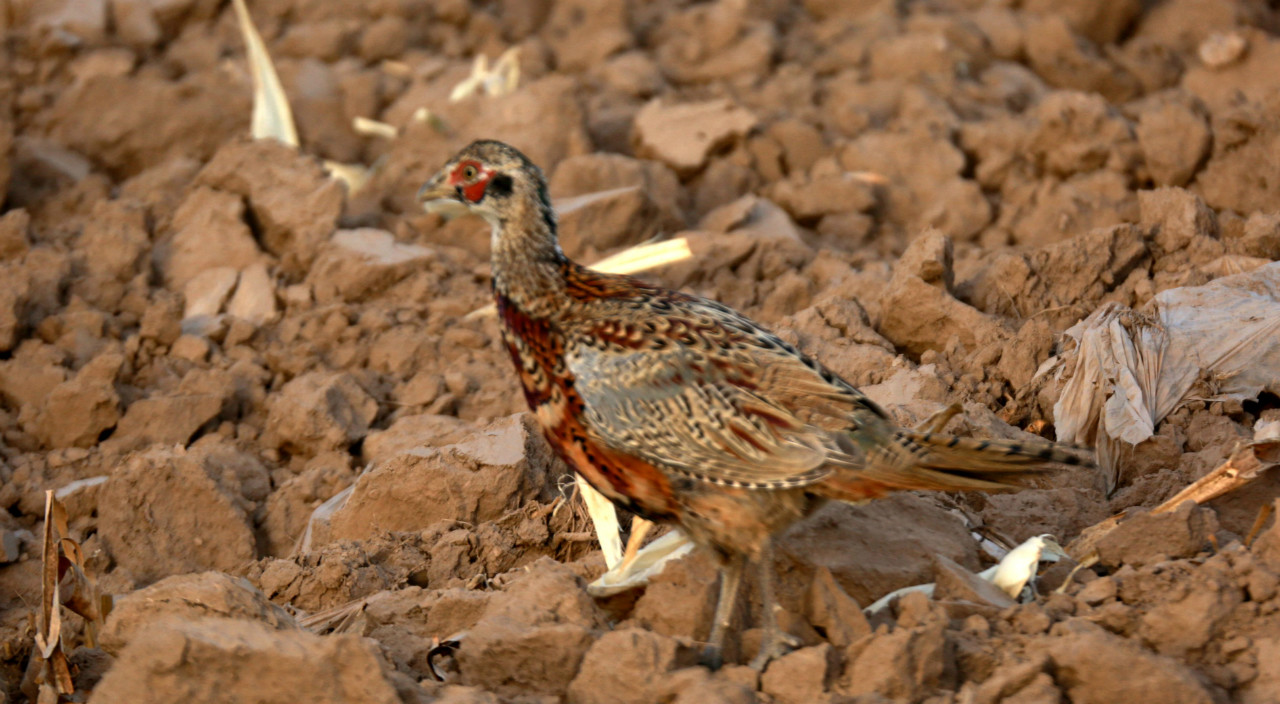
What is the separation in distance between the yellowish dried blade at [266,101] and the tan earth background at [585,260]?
303 millimetres

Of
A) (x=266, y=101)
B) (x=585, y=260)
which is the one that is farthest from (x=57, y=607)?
(x=266, y=101)

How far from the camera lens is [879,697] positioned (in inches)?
131

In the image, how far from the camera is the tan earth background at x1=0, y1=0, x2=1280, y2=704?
358cm

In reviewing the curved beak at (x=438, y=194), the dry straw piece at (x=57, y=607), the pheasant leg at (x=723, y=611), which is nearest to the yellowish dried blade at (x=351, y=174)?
the curved beak at (x=438, y=194)

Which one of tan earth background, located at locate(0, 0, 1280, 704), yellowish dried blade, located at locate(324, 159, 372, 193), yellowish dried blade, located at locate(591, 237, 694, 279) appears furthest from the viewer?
yellowish dried blade, located at locate(324, 159, 372, 193)

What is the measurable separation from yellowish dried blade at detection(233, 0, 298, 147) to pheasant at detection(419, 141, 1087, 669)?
179 inches

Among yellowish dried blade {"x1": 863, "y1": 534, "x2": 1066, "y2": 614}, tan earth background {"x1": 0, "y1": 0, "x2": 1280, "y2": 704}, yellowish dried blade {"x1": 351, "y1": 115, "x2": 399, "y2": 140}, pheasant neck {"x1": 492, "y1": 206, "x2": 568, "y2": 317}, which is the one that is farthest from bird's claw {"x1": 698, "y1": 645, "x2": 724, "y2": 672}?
yellowish dried blade {"x1": 351, "y1": 115, "x2": 399, "y2": 140}

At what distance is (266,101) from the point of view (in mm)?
8250

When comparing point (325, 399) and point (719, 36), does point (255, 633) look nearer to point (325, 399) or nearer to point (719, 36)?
point (325, 399)

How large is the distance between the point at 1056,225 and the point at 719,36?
121 inches

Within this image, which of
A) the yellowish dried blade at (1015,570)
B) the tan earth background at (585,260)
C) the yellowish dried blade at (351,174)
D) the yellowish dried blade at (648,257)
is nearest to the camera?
the tan earth background at (585,260)

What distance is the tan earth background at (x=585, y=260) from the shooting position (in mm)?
3582

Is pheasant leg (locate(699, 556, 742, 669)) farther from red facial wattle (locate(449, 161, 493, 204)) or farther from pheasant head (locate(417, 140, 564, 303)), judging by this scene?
red facial wattle (locate(449, 161, 493, 204))

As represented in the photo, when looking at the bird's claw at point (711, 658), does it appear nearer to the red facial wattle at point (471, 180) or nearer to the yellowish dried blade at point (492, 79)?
the red facial wattle at point (471, 180)
